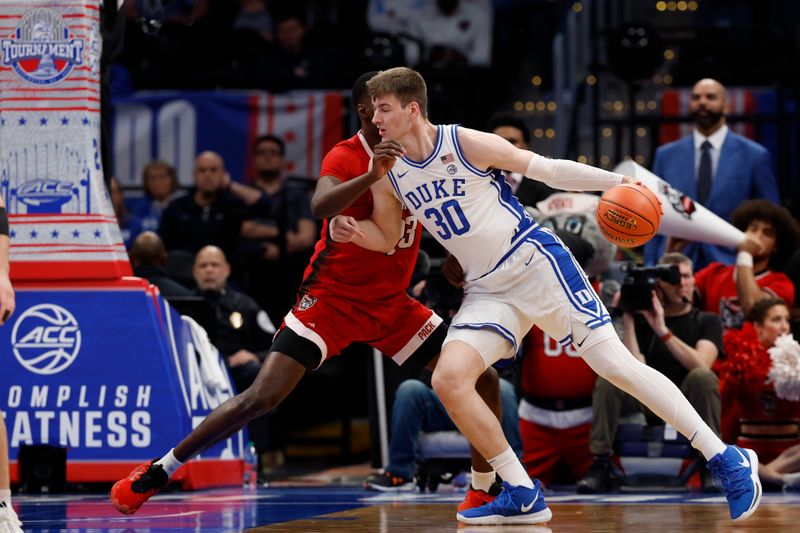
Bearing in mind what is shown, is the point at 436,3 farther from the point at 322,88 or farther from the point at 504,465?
the point at 504,465

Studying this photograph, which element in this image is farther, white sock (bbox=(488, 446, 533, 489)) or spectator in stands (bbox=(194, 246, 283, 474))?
spectator in stands (bbox=(194, 246, 283, 474))

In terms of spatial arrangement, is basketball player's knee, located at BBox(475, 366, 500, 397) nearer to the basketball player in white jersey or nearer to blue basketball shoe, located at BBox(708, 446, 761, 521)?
the basketball player in white jersey

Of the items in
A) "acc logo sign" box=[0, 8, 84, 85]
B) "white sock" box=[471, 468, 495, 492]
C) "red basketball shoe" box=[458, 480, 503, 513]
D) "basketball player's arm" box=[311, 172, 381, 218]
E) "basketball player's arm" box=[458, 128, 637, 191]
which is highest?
"acc logo sign" box=[0, 8, 84, 85]

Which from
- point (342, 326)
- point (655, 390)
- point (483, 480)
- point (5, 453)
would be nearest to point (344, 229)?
point (342, 326)

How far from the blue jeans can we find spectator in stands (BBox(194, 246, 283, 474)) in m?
1.54

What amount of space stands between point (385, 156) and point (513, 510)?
5.18ft

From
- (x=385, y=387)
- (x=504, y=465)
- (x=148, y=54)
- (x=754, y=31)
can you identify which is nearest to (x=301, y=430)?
(x=385, y=387)

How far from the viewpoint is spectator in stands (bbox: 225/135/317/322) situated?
11.6 meters

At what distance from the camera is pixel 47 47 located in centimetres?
836

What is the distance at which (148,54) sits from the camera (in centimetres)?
1392

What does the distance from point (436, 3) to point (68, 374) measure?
626 cm

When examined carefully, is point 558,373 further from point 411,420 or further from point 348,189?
point 348,189

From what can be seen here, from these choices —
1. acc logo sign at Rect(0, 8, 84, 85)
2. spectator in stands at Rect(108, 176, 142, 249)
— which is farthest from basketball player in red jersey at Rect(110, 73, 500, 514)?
spectator in stands at Rect(108, 176, 142, 249)

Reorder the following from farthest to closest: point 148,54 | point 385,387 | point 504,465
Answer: point 148,54
point 385,387
point 504,465
